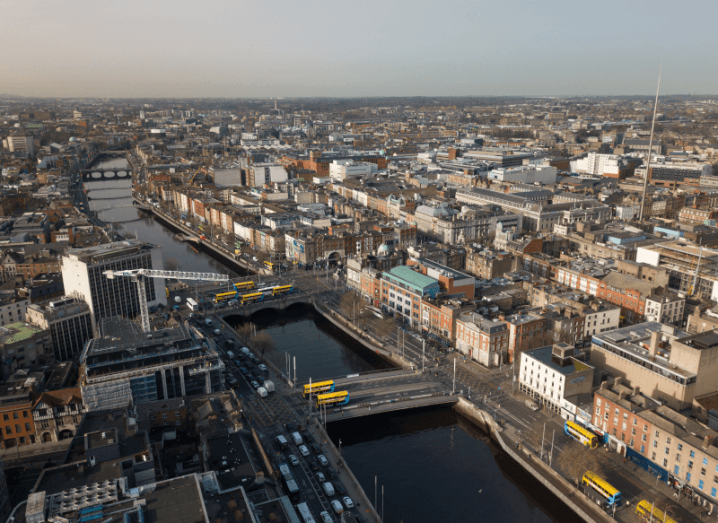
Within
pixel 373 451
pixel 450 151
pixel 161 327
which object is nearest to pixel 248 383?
pixel 161 327

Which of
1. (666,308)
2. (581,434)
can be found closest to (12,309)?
(581,434)

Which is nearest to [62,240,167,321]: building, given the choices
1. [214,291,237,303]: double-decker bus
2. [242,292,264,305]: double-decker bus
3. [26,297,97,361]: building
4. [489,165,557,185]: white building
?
[26,297,97,361]: building

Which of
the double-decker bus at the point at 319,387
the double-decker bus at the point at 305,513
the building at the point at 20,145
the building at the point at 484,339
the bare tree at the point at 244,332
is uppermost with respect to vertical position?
the building at the point at 20,145

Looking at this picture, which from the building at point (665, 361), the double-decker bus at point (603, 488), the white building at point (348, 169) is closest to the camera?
the double-decker bus at point (603, 488)

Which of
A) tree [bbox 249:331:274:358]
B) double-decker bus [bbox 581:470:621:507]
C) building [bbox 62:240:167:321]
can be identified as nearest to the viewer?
double-decker bus [bbox 581:470:621:507]

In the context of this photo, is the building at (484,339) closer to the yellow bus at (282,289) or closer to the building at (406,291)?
the building at (406,291)

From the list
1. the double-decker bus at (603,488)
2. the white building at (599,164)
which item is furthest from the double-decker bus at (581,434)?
the white building at (599,164)

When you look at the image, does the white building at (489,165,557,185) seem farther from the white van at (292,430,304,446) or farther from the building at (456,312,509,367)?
the white van at (292,430,304,446)
